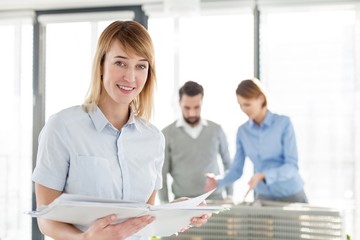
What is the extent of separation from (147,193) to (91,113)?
27 cm

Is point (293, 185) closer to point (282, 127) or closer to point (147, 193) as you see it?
point (282, 127)

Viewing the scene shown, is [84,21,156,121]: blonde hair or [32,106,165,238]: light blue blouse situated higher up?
[84,21,156,121]: blonde hair

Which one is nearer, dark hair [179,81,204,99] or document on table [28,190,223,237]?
document on table [28,190,223,237]

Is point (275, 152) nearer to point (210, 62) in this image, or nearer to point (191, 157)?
point (191, 157)

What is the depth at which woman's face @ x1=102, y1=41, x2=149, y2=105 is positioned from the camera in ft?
4.72

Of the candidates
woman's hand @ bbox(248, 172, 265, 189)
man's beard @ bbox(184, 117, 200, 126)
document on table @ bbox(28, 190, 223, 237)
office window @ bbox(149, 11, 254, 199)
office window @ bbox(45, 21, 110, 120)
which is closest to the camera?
document on table @ bbox(28, 190, 223, 237)

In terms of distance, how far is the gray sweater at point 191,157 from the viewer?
4539 millimetres

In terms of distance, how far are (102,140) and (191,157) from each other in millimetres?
3087

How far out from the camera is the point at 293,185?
3615 millimetres

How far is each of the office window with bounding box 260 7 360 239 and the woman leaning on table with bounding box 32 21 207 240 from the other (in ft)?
13.0

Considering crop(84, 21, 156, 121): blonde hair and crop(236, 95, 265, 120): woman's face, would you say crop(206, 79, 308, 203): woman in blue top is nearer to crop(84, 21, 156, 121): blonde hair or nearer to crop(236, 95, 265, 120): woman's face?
crop(236, 95, 265, 120): woman's face

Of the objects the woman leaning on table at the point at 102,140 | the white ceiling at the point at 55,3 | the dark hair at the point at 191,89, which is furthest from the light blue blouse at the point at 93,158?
the white ceiling at the point at 55,3

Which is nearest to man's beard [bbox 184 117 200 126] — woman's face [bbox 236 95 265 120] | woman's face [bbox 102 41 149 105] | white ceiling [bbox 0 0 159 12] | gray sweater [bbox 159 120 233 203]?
gray sweater [bbox 159 120 233 203]

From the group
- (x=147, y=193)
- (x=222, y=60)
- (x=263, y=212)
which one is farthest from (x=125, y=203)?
(x=222, y=60)
